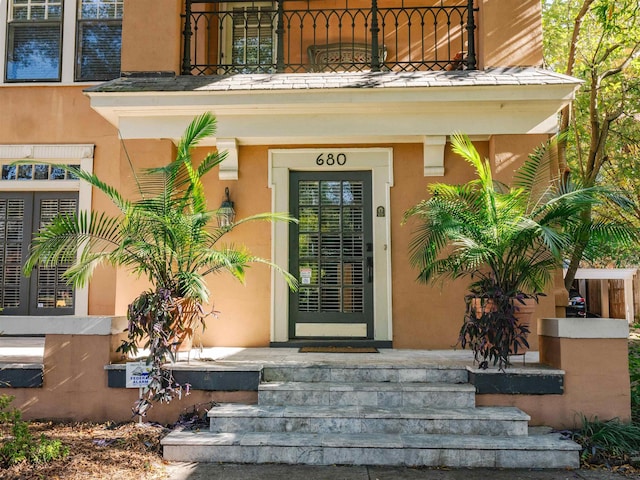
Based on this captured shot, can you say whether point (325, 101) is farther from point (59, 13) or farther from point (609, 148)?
point (609, 148)

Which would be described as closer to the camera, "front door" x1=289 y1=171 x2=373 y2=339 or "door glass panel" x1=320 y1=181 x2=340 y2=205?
"front door" x1=289 y1=171 x2=373 y2=339

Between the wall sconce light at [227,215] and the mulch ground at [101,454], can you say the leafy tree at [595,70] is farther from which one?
the mulch ground at [101,454]

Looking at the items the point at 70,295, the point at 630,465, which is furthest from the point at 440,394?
the point at 70,295

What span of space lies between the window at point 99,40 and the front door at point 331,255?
364 centimetres

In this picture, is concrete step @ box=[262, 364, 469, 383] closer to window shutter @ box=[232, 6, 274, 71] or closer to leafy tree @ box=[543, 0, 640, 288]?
window shutter @ box=[232, 6, 274, 71]

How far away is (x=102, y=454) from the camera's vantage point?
164 inches

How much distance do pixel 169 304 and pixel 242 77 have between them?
3078 millimetres

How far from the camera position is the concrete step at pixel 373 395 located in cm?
479

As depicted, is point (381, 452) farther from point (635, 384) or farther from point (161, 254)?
point (635, 384)

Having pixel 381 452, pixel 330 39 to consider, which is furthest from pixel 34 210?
pixel 381 452

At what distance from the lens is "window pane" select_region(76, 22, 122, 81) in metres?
8.11

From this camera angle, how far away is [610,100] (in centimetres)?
1007

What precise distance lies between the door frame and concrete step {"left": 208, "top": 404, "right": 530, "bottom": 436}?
2056 millimetres

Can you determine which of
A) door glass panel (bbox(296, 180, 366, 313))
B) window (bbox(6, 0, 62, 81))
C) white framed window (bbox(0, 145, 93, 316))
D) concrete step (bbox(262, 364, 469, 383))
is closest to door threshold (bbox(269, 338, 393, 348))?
door glass panel (bbox(296, 180, 366, 313))
